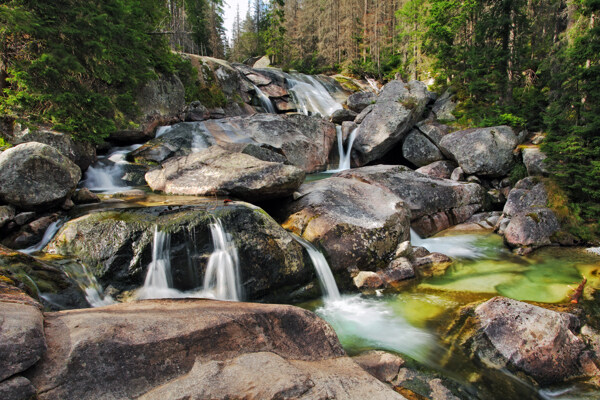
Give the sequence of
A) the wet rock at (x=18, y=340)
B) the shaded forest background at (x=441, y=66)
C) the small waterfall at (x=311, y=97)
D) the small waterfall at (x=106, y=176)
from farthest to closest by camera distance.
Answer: the small waterfall at (x=311, y=97) < the small waterfall at (x=106, y=176) < the shaded forest background at (x=441, y=66) < the wet rock at (x=18, y=340)

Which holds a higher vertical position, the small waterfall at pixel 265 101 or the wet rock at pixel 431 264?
the small waterfall at pixel 265 101

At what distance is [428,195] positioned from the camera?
38.0 feet

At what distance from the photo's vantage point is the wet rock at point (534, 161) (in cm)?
1171

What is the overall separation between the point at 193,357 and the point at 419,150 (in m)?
15.7

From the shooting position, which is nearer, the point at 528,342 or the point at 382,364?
the point at 382,364

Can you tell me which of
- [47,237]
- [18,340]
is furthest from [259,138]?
[18,340]

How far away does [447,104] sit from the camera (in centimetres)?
1878

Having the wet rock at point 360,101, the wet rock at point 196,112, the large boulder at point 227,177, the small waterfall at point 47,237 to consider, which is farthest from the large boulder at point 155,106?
the wet rock at point 360,101

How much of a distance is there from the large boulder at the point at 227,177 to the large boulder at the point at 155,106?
5601mm

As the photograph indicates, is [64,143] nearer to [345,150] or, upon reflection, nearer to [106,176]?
[106,176]

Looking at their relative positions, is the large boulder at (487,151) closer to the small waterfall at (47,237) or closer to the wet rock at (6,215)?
the small waterfall at (47,237)

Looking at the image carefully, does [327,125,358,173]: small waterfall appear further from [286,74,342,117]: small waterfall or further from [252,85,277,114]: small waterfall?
[252,85,277,114]: small waterfall

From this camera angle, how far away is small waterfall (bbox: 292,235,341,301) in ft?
24.1

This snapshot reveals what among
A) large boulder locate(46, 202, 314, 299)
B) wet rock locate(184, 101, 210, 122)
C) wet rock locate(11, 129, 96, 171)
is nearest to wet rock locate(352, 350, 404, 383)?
large boulder locate(46, 202, 314, 299)
